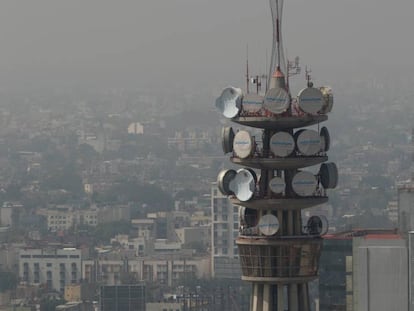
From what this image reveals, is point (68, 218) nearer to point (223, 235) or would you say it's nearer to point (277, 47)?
point (223, 235)

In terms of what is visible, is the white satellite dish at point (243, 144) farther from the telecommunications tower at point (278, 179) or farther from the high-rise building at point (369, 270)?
the high-rise building at point (369, 270)

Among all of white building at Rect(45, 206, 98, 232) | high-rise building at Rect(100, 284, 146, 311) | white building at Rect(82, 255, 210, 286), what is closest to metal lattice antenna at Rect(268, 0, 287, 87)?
high-rise building at Rect(100, 284, 146, 311)

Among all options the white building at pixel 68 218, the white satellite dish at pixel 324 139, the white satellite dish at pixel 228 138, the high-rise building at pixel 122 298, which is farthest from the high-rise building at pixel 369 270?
the white building at pixel 68 218

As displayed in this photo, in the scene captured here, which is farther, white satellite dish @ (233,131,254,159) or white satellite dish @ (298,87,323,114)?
white satellite dish @ (233,131,254,159)

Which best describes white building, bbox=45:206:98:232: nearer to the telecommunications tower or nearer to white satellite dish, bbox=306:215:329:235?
white satellite dish, bbox=306:215:329:235

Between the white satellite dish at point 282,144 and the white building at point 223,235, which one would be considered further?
the white building at point 223,235
